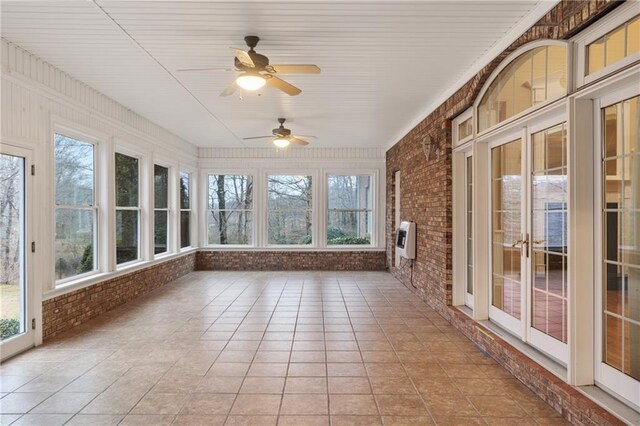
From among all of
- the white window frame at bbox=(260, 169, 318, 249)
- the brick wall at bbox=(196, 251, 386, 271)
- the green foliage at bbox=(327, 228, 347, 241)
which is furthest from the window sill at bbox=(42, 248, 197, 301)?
the green foliage at bbox=(327, 228, 347, 241)

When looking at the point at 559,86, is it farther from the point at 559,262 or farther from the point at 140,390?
the point at 140,390

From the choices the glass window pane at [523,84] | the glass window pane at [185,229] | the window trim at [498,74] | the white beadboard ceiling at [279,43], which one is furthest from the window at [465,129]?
the glass window pane at [185,229]

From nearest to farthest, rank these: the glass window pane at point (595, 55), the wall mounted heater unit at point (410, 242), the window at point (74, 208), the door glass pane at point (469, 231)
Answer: the glass window pane at point (595, 55) → the window at point (74, 208) → the door glass pane at point (469, 231) → the wall mounted heater unit at point (410, 242)

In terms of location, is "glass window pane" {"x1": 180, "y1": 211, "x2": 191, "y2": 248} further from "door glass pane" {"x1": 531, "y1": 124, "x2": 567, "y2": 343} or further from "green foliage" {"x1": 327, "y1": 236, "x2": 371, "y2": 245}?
"door glass pane" {"x1": 531, "y1": 124, "x2": 567, "y2": 343}

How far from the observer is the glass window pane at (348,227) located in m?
9.20

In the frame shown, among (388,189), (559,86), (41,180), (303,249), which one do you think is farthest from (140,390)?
(388,189)

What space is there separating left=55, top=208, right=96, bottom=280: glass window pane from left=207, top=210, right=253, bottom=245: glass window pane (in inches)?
160

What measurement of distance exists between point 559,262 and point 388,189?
5913mm

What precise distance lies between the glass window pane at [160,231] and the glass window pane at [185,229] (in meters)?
0.77

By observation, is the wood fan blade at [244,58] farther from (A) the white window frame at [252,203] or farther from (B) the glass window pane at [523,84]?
(A) the white window frame at [252,203]

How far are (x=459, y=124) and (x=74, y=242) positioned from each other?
16.6 ft

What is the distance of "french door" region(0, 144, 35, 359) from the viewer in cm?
357

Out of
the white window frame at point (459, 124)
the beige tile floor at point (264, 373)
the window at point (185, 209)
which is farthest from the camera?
the window at point (185, 209)

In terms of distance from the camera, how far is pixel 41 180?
13.1ft
